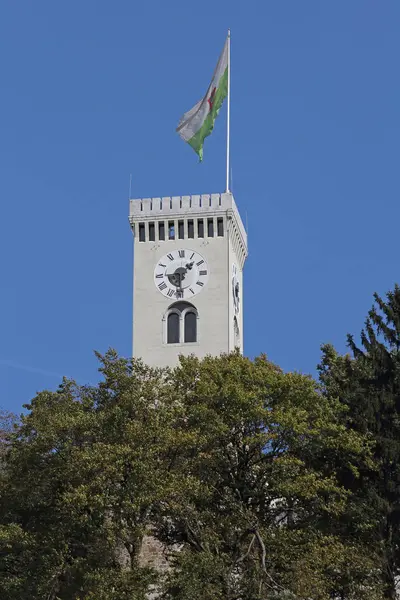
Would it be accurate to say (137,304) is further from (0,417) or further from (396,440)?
(396,440)

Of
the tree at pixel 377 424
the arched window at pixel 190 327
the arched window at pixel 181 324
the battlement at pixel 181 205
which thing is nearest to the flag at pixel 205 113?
the battlement at pixel 181 205

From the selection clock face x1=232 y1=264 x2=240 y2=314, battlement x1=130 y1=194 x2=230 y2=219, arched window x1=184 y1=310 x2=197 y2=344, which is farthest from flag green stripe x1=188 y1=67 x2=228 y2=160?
arched window x1=184 y1=310 x2=197 y2=344

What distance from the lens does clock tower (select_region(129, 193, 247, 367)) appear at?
2852 inches

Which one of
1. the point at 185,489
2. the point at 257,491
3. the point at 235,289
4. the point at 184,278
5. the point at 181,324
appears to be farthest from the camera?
the point at 235,289

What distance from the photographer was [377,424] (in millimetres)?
44844

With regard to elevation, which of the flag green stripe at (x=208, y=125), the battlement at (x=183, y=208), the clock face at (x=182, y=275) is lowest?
the clock face at (x=182, y=275)

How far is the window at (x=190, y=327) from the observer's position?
238 ft

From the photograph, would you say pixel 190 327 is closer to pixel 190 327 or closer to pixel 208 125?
pixel 190 327

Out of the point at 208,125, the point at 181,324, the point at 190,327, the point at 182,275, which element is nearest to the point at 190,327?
the point at 190,327

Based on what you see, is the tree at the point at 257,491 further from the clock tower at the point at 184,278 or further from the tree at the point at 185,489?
the clock tower at the point at 184,278

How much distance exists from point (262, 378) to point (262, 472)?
3.59m

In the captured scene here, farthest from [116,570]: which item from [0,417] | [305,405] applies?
[0,417]

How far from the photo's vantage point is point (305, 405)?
44594 mm

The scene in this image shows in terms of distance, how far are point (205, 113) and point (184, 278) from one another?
10085mm
